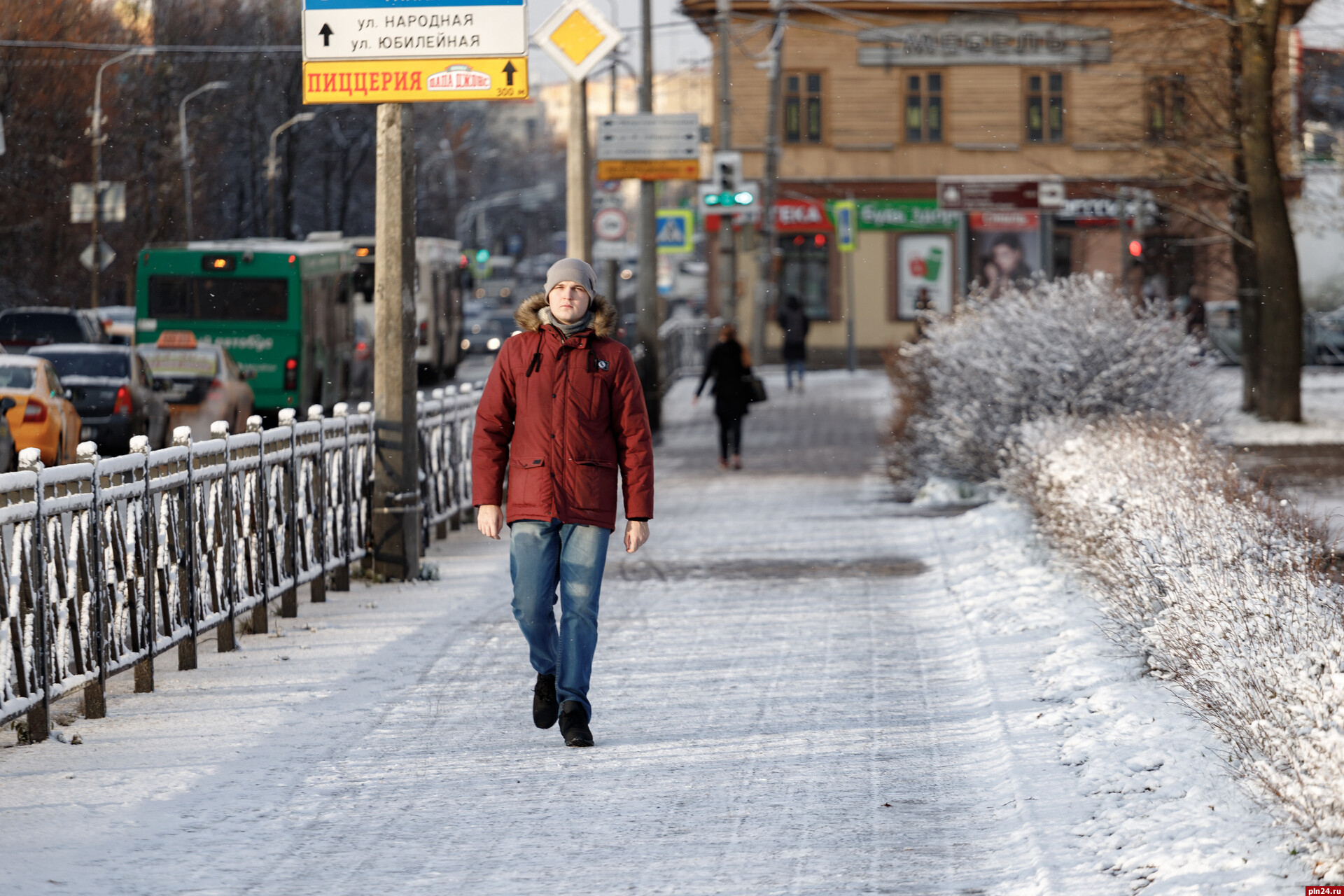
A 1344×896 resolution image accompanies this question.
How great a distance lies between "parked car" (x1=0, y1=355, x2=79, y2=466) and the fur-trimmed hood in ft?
43.3

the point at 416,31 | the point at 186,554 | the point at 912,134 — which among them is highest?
the point at 912,134

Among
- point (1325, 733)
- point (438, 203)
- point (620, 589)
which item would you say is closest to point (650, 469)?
point (1325, 733)

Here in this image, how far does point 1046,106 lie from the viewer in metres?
51.5

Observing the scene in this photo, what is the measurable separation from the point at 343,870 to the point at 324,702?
2.70m

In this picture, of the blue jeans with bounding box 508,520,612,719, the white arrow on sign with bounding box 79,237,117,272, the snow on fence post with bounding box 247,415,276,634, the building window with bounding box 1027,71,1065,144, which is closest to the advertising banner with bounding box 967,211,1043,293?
the building window with bounding box 1027,71,1065,144

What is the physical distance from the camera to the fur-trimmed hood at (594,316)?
728cm

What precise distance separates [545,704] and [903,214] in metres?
44.8

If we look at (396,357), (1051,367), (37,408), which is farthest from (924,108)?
(396,357)

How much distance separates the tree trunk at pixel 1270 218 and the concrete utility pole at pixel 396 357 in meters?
14.4

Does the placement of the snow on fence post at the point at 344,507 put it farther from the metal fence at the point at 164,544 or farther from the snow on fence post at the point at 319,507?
the snow on fence post at the point at 319,507

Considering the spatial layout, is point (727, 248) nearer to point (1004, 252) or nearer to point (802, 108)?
point (1004, 252)

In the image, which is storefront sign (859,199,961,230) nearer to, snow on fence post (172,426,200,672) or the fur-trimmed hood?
snow on fence post (172,426,200,672)

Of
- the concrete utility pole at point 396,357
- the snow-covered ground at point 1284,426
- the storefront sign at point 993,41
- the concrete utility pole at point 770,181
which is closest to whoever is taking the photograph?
the concrete utility pole at point 396,357

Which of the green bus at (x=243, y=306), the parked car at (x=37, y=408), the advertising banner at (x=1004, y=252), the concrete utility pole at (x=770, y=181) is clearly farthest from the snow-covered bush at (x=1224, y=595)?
the advertising banner at (x=1004, y=252)
